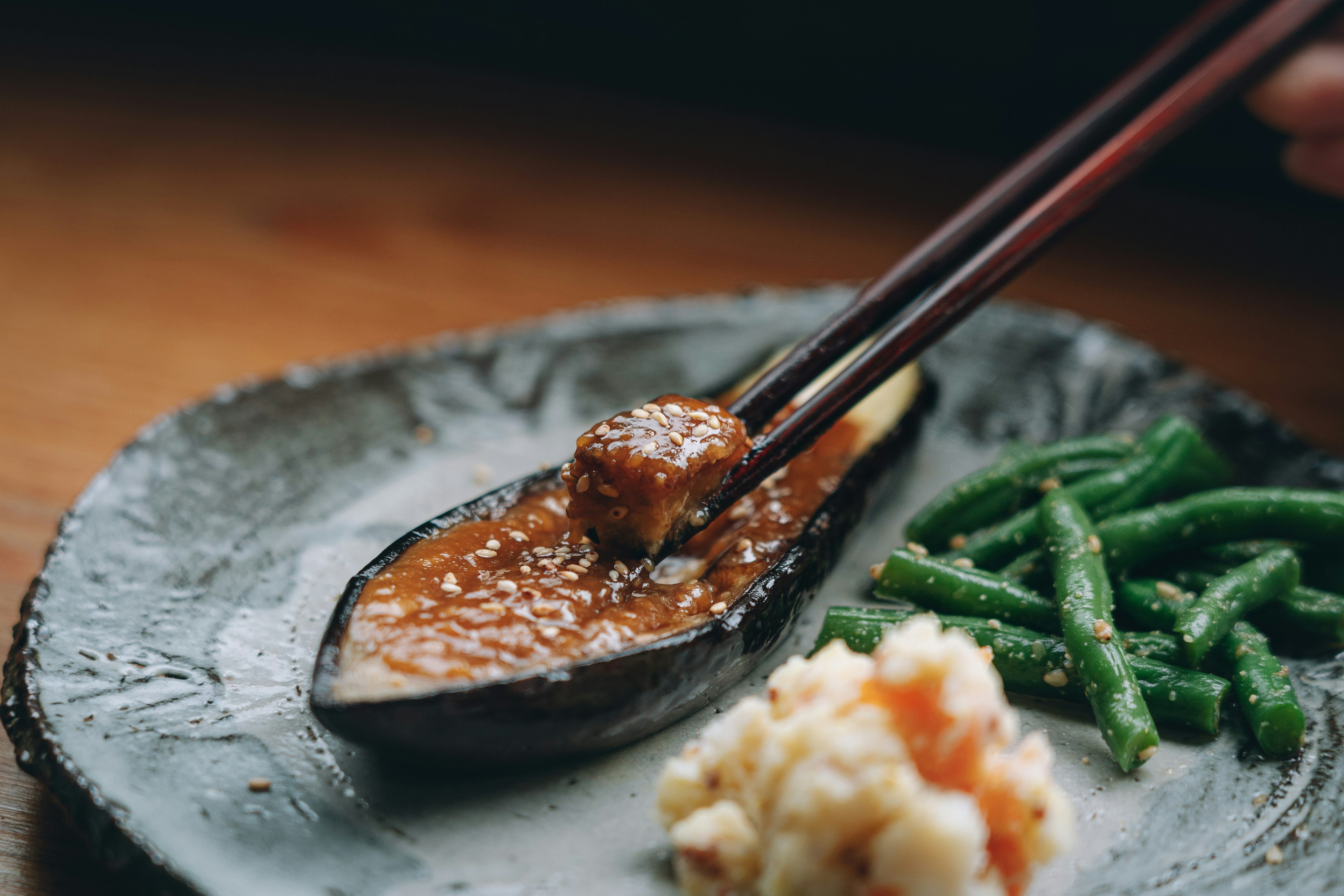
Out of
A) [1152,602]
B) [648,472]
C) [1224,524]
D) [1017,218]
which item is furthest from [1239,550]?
[648,472]

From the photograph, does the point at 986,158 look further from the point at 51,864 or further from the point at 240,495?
the point at 51,864

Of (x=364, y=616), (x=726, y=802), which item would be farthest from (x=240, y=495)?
(x=726, y=802)

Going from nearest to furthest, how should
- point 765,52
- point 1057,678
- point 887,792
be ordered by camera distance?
point 887,792, point 1057,678, point 765,52

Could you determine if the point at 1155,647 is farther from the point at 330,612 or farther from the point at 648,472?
the point at 330,612

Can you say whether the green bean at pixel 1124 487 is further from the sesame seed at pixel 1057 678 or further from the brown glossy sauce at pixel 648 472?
the brown glossy sauce at pixel 648 472

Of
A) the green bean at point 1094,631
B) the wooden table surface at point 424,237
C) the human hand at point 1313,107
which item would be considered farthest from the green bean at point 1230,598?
the human hand at point 1313,107

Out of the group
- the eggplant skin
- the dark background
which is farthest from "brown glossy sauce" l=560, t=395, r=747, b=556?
the dark background
